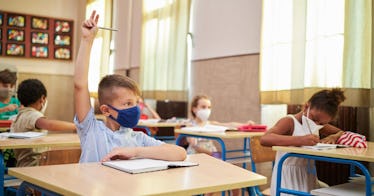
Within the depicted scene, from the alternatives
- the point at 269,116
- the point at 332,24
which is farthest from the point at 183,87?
the point at 332,24

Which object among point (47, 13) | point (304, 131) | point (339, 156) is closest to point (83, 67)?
point (339, 156)

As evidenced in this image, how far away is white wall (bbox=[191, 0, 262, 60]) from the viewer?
4.33m

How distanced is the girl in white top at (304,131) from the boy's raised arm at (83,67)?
120 centimetres

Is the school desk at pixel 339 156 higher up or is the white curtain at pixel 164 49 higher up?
the white curtain at pixel 164 49

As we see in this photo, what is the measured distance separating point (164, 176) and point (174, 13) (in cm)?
461

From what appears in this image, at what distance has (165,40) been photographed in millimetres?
5957

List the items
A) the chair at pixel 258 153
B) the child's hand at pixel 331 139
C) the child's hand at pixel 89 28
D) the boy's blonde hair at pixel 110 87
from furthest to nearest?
1. the chair at pixel 258 153
2. the child's hand at pixel 331 139
3. the boy's blonde hair at pixel 110 87
4. the child's hand at pixel 89 28

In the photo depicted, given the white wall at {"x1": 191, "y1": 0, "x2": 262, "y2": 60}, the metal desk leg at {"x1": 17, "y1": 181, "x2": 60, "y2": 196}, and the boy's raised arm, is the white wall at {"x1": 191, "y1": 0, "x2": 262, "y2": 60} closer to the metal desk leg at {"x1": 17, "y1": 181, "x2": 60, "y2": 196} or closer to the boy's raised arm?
the boy's raised arm

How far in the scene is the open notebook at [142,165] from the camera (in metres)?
1.34

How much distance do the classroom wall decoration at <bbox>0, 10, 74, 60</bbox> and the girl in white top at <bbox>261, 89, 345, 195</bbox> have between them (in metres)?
7.19

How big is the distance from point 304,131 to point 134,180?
1485mm

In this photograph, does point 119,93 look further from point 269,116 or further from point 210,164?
point 269,116

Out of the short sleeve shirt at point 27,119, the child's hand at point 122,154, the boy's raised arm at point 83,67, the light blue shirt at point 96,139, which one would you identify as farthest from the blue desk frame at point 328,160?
the short sleeve shirt at point 27,119

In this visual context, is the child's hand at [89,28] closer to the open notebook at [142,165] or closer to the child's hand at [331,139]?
the open notebook at [142,165]
